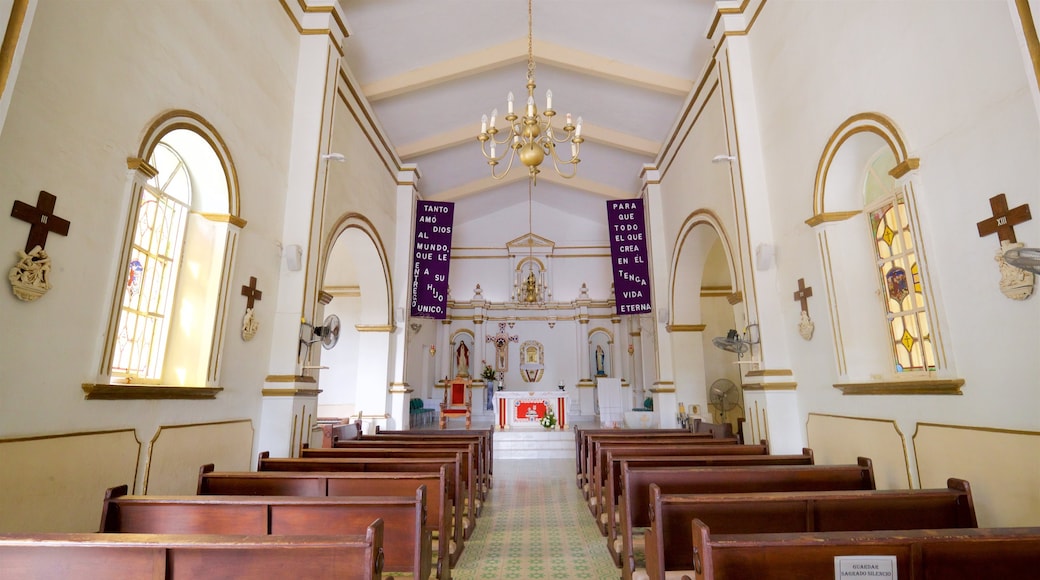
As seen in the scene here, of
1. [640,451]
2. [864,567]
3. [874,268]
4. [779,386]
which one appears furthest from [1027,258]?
[779,386]

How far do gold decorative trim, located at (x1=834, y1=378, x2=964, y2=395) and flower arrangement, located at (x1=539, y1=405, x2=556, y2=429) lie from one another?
23.1 ft

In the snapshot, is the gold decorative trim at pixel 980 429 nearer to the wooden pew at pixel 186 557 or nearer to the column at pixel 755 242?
the column at pixel 755 242

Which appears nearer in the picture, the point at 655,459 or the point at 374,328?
the point at 655,459

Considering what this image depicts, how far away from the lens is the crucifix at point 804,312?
4938 millimetres

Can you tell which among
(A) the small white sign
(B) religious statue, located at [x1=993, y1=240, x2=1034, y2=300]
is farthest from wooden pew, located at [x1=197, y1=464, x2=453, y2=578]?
(B) religious statue, located at [x1=993, y1=240, x2=1034, y2=300]

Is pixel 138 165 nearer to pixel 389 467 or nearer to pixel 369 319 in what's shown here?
pixel 389 467

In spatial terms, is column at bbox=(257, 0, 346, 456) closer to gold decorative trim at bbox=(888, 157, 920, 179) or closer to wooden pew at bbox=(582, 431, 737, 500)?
wooden pew at bbox=(582, 431, 737, 500)

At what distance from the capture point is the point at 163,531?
8.20 feet

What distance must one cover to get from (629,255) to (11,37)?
8936 millimetres

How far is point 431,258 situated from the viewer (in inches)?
403

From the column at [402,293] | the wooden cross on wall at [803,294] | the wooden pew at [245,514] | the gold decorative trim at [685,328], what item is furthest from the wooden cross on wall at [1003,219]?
the column at [402,293]

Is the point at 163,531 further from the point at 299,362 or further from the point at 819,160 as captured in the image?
the point at 819,160

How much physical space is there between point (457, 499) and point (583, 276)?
12878mm

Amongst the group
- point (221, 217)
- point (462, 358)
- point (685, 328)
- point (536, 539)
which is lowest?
point (536, 539)
